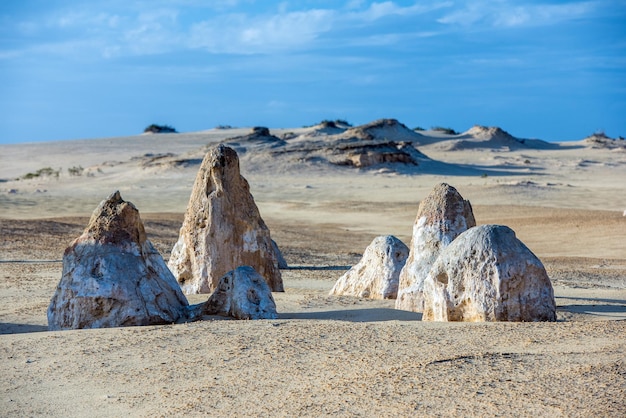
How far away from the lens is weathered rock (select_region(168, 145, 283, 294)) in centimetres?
1050

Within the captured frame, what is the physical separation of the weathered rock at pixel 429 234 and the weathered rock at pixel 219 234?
209 centimetres

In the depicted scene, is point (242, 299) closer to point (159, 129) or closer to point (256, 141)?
point (256, 141)

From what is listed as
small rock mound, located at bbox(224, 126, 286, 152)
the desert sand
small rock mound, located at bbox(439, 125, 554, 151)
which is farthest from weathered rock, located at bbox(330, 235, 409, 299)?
small rock mound, located at bbox(439, 125, 554, 151)

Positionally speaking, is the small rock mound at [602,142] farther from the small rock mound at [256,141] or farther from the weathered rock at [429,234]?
the weathered rock at [429,234]

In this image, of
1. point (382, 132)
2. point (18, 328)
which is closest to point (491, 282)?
point (18, 328)

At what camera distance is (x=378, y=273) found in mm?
9891

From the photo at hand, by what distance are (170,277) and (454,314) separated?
8.18 feet

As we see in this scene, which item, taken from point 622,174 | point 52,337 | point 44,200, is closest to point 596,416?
point 52,337

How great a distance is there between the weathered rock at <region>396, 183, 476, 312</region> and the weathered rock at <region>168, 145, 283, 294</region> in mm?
2087

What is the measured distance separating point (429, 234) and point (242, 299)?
233 cm

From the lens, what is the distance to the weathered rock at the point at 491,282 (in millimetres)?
7051

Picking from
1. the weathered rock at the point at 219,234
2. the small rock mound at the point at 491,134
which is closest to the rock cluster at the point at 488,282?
the weathered rock at the point at 219,234

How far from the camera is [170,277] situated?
26.3ft

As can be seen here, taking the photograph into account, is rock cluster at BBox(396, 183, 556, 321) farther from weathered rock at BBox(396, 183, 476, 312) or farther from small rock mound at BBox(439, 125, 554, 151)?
small rock mound at BBox(439, 125, 554, 151)
